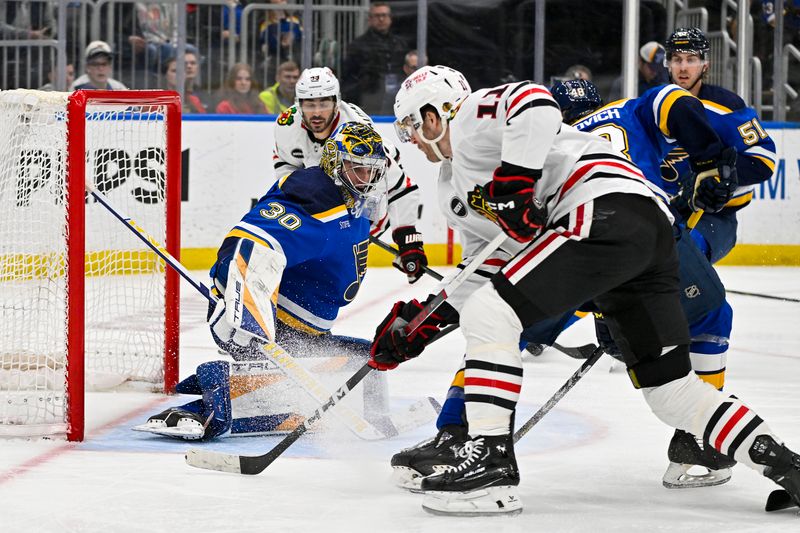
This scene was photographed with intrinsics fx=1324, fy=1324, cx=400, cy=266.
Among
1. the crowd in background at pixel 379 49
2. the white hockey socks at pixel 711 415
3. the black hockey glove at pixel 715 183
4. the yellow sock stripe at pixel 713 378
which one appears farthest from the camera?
the crowd in background at pixel 379 49

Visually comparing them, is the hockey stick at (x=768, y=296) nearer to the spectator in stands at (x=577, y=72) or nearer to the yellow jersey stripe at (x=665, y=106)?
the spectator in stands at (x=577, y=72)

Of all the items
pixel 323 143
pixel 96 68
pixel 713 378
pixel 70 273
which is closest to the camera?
pixel 713 378

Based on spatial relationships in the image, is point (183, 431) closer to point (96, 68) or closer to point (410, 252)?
point (410, 252)

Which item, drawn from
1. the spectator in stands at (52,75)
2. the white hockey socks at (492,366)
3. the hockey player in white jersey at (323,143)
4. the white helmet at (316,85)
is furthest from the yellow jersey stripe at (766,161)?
the spectator in stands at (52,75)

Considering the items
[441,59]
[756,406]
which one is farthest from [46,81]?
[756,406]

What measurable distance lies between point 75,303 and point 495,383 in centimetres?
117

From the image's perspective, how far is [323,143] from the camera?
4832mm

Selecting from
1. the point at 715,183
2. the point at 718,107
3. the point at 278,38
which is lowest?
the point at 715,183

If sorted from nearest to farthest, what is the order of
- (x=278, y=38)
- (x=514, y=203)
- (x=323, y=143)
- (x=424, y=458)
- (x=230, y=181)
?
1. (x=514, y=203)
2. (x=424, y=458)
3. (x=323, y=143)
4. (x=230, y=181)
5. (x=278, y=38)

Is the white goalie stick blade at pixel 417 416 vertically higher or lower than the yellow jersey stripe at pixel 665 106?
lower

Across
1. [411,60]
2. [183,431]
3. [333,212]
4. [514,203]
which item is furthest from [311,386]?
[411,60]

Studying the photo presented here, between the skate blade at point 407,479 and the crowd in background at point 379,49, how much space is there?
4.77 metres

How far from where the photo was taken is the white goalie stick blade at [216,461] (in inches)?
111

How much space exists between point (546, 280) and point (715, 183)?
149cm
